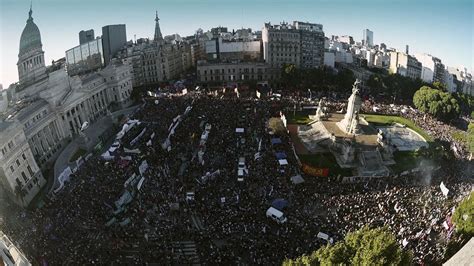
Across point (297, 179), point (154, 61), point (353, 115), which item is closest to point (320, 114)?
point (353, 115)

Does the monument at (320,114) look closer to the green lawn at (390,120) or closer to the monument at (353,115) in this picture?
the monument at (353,115)

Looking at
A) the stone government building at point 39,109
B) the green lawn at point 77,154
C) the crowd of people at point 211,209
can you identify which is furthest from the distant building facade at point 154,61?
the crowd of people at point 211,209

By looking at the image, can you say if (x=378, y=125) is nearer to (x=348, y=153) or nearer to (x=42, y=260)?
(x=348, y=153)

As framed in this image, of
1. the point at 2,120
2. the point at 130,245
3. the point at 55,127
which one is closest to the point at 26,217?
the point at 130,245

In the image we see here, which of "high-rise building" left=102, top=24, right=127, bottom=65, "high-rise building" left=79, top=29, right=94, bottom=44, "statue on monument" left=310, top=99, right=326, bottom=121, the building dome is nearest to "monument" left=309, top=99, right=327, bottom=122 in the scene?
"statue on monument" left=310, top=99, right=326, bottom=121

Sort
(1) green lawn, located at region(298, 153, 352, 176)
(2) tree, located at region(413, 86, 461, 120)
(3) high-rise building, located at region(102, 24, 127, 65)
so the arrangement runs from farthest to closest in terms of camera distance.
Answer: (3) high-rise building, located at region(102, 24, 127, 65)
(2) tree, located at region(413, 86, 461, 120)
(1) green lawn, located at region(298, 153, 352, 176)

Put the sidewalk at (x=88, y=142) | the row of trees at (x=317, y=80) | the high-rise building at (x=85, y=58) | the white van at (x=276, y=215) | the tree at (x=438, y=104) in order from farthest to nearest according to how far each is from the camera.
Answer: the row of trees at (x=317, y=80), the high-rise building at (x=85, y=58), the tree at (x=438, y=104), the sidewalk at (x=88, y=142), the white van at (x=276, y=215)

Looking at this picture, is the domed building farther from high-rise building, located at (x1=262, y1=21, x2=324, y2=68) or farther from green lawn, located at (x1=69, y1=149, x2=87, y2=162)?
high-rise building, located at (x1=262, y1=21, x2=324, y2=68)
